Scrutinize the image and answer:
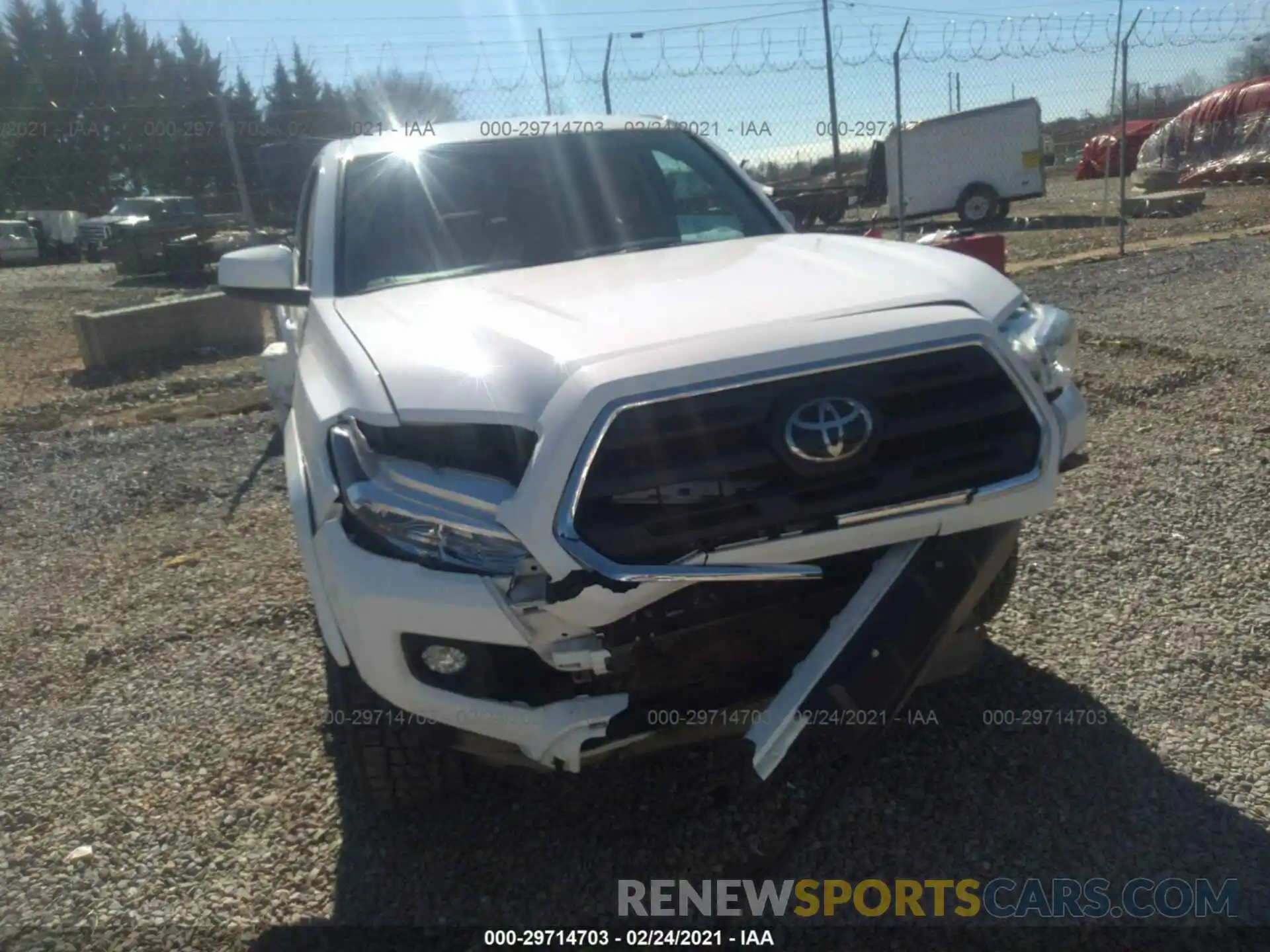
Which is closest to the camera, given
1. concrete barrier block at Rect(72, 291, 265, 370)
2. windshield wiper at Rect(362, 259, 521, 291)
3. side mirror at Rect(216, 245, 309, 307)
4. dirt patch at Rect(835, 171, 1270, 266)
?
windshield wiper at Rect(362, 259, 521, 291)

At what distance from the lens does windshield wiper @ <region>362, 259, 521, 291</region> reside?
3443 mm

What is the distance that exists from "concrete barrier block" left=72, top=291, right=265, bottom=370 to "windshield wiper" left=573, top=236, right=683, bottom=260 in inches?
294

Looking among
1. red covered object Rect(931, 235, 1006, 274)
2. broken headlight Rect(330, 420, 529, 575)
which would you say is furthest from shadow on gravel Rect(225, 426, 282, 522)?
red covered object Rect(931, 235, 1006, 274)

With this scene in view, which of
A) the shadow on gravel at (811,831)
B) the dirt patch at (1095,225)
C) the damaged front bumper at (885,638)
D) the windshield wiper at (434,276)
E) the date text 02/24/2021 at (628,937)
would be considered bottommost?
the date text 02/24/2021 at (628,937)

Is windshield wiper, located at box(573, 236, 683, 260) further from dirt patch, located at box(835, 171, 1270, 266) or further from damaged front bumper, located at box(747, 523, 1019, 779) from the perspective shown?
dirt patch, located at box(835, 171, 1270, 266)

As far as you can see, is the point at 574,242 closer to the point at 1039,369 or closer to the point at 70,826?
the point at 1039,369

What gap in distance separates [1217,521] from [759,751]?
10.1 ft

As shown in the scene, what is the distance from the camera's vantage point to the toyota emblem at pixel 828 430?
227 centimetres

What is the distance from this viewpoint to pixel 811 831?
2.56m

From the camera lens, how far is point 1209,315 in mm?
8414

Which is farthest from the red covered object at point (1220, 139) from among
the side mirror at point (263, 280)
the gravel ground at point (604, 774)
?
the side mirror at point (263, 280)

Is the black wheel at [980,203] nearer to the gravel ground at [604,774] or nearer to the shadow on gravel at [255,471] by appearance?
the shadow on gravel at [255,471]

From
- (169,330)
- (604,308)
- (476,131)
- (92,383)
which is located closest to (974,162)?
(169,330)

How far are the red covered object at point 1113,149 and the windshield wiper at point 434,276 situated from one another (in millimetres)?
29925
